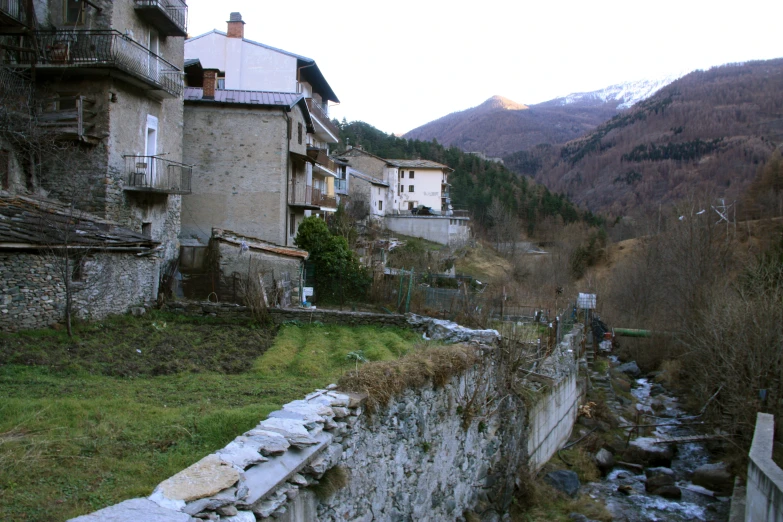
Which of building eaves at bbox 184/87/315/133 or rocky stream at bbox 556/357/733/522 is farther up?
building eaves at bbox 184/87/315/133

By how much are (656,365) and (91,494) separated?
29.1 meters

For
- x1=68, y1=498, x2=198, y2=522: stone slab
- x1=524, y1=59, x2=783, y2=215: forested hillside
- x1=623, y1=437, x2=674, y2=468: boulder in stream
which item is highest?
x1=524, y1=59, x2=783, y2=215: forested hillside

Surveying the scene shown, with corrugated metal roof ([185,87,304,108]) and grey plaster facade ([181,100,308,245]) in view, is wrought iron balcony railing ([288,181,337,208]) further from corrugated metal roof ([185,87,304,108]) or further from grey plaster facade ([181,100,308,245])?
corrugated metal roof ([185,87,304,108])

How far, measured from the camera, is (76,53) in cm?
1557

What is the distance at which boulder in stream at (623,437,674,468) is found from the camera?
17.0 meters

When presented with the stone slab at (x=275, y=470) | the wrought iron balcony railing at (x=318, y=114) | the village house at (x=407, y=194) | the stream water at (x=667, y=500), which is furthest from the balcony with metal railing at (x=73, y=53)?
the village house at (x=407, y=194)

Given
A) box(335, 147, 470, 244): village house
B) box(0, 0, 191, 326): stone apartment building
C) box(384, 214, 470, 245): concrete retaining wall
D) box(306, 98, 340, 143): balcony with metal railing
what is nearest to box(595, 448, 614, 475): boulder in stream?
box(0, 0, 191, 326): stone apartment building

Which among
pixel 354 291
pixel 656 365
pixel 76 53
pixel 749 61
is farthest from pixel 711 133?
pixel 76 53

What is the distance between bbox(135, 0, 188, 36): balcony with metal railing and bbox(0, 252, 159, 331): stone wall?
25.0 ft

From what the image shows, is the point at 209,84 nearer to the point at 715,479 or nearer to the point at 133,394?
the point at 133,394

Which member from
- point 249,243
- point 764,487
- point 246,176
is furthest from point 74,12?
point 764,487

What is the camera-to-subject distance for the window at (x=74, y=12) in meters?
16.0

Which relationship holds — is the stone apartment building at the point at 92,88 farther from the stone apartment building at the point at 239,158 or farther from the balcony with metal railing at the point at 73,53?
the stone apartment building at the point at 239,158

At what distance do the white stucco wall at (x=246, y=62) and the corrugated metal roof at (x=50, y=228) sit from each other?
1673cm
